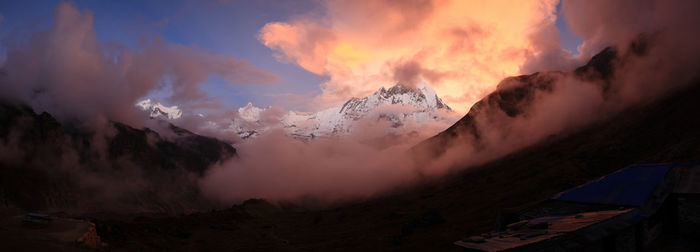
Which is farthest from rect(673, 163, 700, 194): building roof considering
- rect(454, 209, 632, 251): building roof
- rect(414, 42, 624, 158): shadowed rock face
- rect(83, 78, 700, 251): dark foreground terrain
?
rect(414, 42, 624, 158): shadowed rock face

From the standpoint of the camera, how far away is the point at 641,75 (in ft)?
352

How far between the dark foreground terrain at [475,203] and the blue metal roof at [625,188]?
1215cm

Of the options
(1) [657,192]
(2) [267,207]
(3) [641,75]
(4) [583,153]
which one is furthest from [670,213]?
(2) [267,207]

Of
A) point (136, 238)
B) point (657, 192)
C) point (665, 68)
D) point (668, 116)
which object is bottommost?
point (136, 238)

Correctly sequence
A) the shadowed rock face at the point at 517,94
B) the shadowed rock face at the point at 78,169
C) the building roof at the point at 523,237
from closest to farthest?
the building roof at the point at 523,237 → the shadowed rock face at the point at 78,169 → the shadowed rock face at the point at 517,94

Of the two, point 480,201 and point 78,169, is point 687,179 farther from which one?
point 78,169

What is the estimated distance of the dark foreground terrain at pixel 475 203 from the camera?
45.2 meters

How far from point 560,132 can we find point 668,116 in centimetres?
4061

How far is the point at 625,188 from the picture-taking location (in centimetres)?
2569

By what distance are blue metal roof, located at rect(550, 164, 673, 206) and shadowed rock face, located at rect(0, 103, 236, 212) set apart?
139 m

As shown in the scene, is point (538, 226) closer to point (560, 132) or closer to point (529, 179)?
point (529, 179)

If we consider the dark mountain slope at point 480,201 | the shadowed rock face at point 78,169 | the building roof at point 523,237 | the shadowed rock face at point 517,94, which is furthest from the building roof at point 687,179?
the shadowed rock face at point 78,169

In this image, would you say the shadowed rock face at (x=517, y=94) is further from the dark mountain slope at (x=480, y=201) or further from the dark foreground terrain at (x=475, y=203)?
the dark foreground terrain at (x=475, y=203)

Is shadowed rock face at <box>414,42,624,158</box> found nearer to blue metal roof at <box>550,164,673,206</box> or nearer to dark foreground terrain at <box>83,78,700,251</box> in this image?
dark foreground terrain at <box>83,78,700,251</box>
